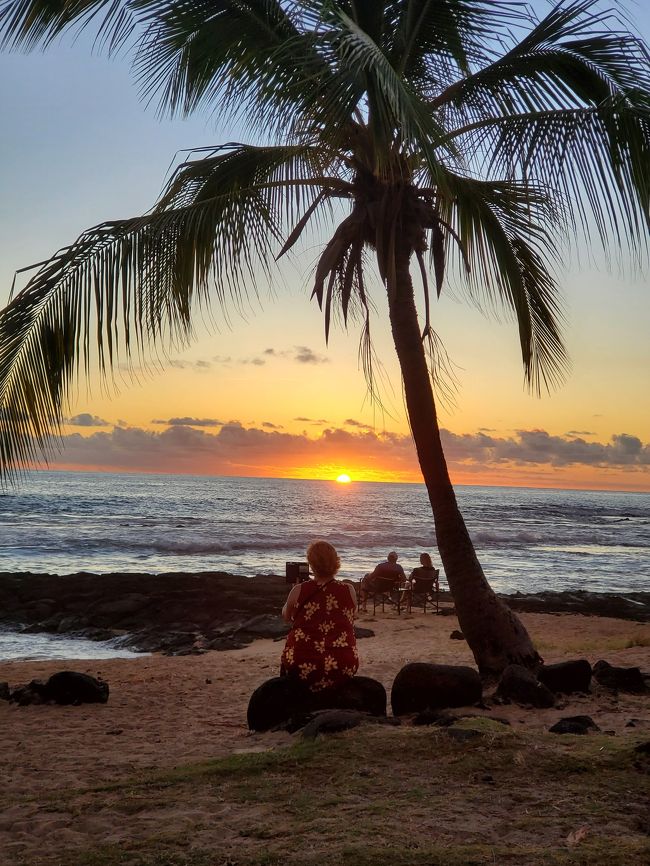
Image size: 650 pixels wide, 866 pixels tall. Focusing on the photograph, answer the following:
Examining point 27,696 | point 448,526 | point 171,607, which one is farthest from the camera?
point 171,607

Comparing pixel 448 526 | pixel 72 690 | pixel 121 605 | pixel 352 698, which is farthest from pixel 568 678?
pixel 121 605

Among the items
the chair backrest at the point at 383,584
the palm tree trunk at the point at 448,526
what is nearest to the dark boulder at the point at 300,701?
the palm tree trunk at the point at 448,526

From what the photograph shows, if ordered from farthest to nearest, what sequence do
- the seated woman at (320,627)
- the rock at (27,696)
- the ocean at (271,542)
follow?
the ocean at (271,542)
the rock at (27,696)
the seated woman at (320,627)

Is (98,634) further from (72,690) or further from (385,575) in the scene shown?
(72,690)

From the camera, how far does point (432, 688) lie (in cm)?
656

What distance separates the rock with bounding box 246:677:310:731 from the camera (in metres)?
6.30

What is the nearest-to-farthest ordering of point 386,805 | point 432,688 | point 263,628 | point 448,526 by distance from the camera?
point 386,805 → point 432,688 → point 448,526 → point 263,628

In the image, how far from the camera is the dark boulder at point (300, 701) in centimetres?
619

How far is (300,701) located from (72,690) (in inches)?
124

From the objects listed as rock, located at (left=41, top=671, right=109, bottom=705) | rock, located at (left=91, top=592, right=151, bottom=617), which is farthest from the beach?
rock, located at (left=91, top=592, right=151, bottom=617)

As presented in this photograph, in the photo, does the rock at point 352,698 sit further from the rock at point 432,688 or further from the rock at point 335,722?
the rock at point 335,722

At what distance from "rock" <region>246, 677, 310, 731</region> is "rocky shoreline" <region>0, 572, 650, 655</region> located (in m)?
7.37

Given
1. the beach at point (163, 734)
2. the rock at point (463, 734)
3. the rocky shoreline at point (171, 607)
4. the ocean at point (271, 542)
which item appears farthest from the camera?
the ocean at point (271, 542)

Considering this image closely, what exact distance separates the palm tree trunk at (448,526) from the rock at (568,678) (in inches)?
16.4
